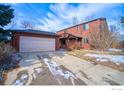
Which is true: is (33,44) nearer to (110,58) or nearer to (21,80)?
(21,80)

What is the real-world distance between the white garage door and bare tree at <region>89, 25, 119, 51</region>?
1490 millimetres

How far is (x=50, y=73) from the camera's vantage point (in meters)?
4.03

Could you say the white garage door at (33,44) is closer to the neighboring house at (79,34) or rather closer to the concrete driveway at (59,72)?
the concrete driveway at (59,72)

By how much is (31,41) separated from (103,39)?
2416 millimetres

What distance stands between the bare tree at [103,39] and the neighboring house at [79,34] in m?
0.10

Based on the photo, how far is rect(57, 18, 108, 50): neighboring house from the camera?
4.63 meters

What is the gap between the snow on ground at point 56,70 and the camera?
4.00 m

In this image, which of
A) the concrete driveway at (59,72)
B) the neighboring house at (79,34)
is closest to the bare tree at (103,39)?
the neighboring house at (79,34)

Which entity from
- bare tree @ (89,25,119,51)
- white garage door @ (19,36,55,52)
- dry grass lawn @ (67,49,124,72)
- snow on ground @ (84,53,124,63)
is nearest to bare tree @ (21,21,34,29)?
white garage door @ (19,36,55,52)

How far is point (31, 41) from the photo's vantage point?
4891 millimetres

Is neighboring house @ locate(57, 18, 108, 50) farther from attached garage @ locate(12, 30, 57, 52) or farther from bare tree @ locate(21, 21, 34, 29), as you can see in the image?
bare tree @ locate(21, 21, 34, 29)

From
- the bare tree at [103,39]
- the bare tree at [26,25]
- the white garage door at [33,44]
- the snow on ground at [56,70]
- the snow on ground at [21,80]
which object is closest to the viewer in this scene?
the snow on ground at [21,80]

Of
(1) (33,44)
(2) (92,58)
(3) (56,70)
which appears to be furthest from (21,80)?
(2) (92,58)

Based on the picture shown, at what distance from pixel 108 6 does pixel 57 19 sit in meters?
1.58
